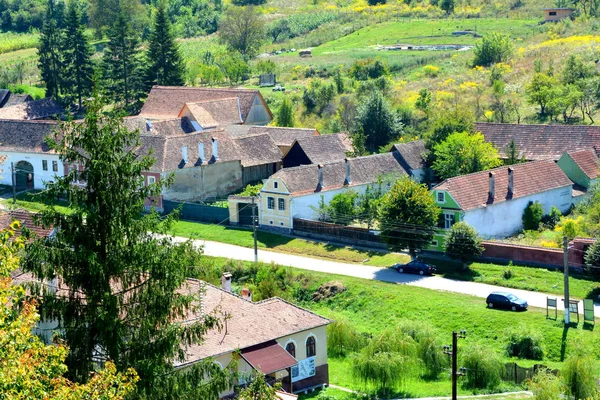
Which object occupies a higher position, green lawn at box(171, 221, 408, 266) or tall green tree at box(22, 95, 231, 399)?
tall green tree at box(22, 95, 231, 399)

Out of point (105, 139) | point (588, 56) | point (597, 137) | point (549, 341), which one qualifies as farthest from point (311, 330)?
point (588, 56)

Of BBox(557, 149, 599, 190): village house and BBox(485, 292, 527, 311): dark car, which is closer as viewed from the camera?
BBox(485, 292, 527, 311): dark car

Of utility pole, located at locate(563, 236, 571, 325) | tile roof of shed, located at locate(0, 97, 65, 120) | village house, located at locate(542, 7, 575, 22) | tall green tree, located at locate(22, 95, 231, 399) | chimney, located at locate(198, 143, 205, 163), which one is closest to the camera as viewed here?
tall green tree, located at locate(22, 95, 231, 399)

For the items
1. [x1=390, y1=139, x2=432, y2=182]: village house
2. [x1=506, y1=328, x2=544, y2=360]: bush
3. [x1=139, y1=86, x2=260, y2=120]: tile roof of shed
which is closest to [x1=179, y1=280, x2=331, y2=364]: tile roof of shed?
[x1=506, y1=328, x2=544, y2=360]: bush

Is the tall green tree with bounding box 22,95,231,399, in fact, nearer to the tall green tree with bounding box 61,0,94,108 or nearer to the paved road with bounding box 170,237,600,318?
the paved road with bounding box 170,237,600,318

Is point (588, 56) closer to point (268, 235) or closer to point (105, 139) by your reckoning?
point (268, 235)

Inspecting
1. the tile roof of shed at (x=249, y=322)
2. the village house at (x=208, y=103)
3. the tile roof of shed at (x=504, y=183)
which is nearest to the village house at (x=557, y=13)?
the village house at (x=208, y=103)
